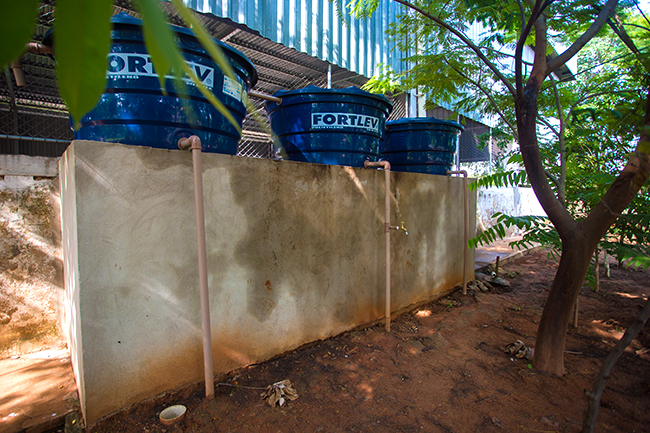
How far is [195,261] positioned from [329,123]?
5.65ft

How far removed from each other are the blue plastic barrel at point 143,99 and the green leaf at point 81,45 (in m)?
1.85

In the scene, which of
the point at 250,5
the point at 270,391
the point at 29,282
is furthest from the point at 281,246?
the point at 250,5

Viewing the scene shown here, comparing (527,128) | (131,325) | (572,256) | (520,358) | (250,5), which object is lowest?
(520,358)

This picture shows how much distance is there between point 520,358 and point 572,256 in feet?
3.48

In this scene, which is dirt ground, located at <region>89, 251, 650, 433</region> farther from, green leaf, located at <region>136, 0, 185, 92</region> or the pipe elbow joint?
green leaf, located at <region>136, 0, 185, 92</region>

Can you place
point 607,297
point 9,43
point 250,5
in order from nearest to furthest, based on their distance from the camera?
point 9,43 → point 607,297 → point 250,5

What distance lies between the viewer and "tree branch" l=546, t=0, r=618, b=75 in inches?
96.6

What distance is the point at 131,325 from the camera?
6.87 feet

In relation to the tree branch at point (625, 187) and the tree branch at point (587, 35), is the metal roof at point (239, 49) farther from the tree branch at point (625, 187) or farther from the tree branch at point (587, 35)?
the tree branch at point (625, 187)

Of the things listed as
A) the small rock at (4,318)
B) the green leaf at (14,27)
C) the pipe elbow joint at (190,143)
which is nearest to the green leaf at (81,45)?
the green leaf at (14,27)

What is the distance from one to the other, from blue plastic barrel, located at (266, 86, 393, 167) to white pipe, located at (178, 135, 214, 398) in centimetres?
128

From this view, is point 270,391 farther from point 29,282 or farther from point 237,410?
point 29,282

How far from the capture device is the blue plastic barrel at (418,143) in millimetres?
4211

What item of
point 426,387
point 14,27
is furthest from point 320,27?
point 14,27
